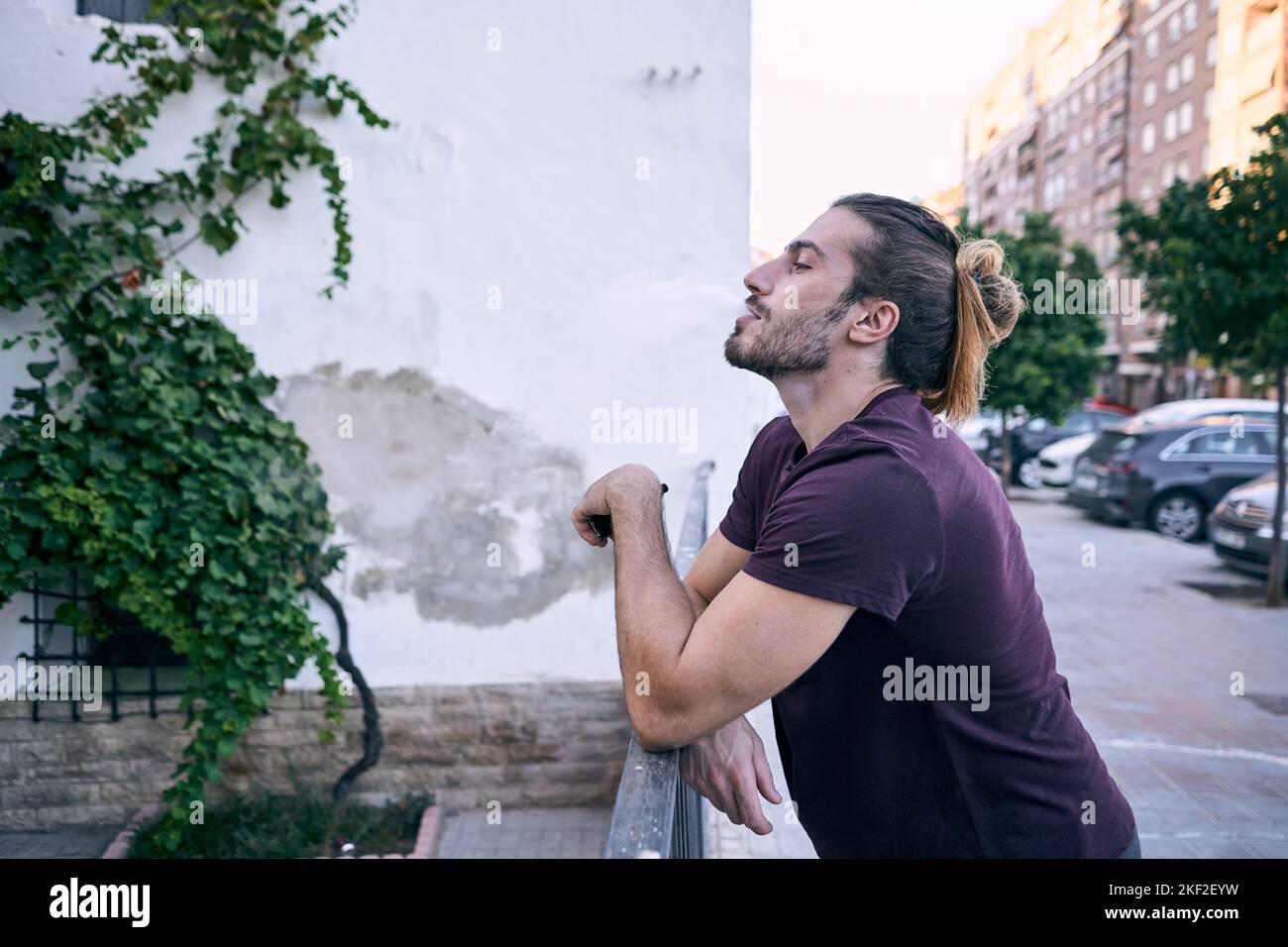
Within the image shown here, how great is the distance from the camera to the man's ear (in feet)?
6.09

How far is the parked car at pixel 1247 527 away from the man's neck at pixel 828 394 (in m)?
9.50

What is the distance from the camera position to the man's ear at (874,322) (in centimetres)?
186

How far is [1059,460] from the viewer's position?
18297 millimetres

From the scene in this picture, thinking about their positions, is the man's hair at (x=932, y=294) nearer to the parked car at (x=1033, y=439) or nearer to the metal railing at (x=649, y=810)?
the metal railing at (x=649, y=810)

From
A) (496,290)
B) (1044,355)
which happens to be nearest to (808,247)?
(496,290)

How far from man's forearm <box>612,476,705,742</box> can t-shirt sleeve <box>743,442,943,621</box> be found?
0.56ft

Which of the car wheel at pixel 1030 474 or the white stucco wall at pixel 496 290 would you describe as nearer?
the white stucco wall at pixel 496 290

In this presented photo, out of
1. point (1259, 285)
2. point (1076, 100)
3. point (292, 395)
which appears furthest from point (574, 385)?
point (1076, 100)

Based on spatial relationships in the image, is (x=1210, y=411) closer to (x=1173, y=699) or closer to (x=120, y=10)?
(x=1173, y=699)

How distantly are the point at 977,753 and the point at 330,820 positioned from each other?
3772mm

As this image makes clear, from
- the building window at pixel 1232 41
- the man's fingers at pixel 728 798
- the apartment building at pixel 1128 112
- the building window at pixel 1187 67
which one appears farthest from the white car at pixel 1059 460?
the building window at pixel 1187 67

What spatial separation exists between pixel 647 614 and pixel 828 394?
1.87 ft

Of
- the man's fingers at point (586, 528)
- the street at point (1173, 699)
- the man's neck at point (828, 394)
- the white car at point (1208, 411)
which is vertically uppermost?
the white car at point (1208, 411)
